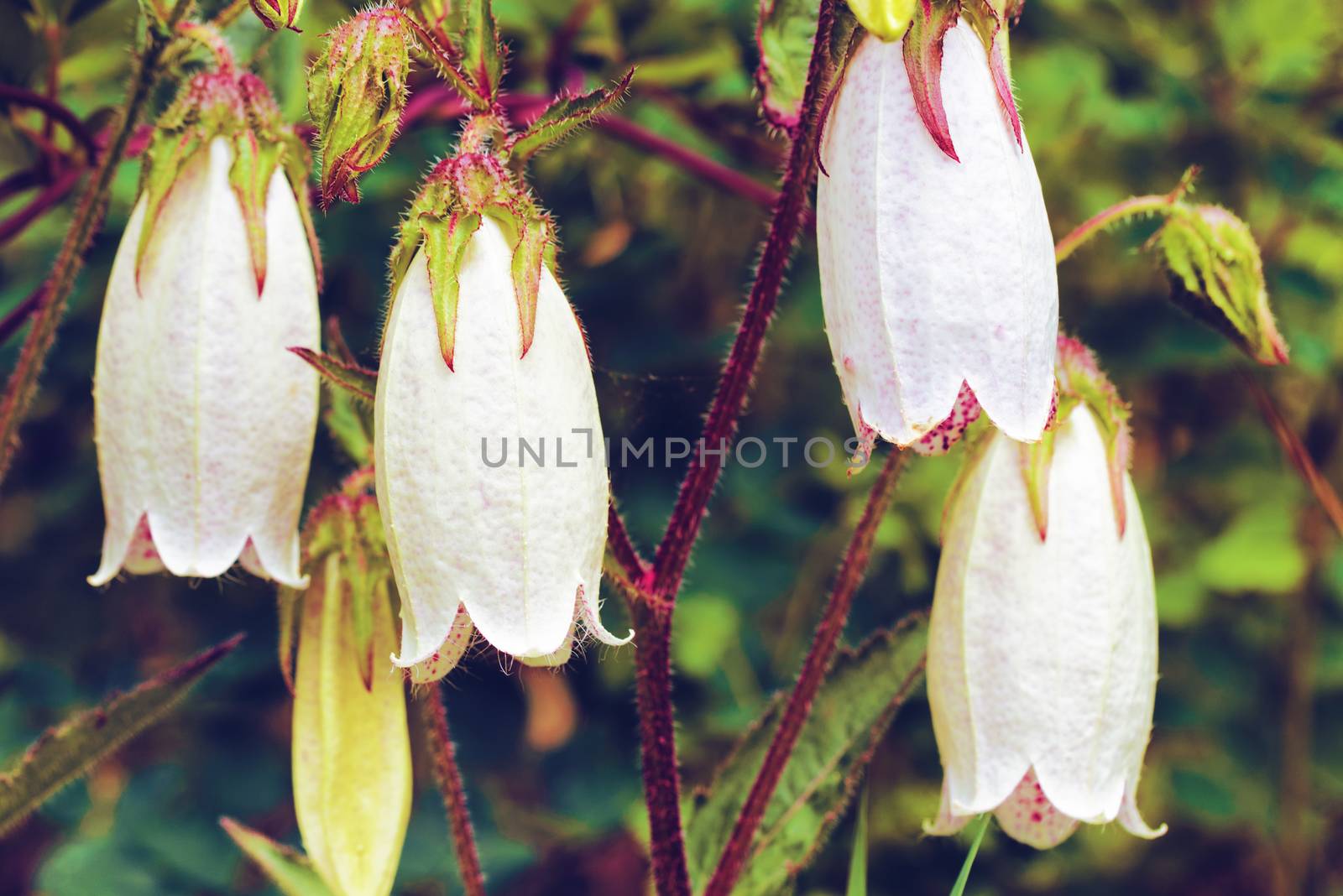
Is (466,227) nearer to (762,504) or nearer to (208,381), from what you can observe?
(208,381)

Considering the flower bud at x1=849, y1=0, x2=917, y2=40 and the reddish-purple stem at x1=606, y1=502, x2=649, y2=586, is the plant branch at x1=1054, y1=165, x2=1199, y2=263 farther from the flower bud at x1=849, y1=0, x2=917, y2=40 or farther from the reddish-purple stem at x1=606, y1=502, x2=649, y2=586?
the reddish-purple stem at x1=606, y1=502, x2=649, y2=586

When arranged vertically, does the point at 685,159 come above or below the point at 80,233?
above

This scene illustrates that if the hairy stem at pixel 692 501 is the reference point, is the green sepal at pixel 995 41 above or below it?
above

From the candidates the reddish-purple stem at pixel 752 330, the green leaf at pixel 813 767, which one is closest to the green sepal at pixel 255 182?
the reddish-purple stem at pixel 752 330

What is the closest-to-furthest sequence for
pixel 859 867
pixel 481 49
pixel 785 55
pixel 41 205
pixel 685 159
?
pixel 481 49 → pixel 859 867 → pixel 785 55 → pixel 41 205 → pixel 685 159

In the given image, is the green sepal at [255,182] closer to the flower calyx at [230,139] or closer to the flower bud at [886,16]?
the flower calyx at [230,139]

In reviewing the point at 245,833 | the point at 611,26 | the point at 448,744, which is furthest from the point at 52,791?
the point at 611,26

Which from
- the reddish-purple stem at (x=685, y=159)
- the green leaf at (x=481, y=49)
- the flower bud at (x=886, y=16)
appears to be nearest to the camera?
the flower bud at (x=886, y=16)

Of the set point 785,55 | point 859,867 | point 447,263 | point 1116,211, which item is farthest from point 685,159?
point 859,867
